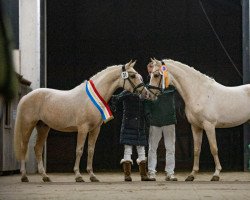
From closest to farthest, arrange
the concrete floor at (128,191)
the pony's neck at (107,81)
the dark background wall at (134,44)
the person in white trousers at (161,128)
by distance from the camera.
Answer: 1. the concrete floor at (128,191)
2. the pony's neck at (107,81)
3. the person in white trousers at (161,128)
4. the dark background wall at (134,44)

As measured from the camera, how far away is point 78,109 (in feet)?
27.5

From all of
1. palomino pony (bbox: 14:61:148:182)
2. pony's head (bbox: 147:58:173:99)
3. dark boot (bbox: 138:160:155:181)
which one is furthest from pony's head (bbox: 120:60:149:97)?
dark boot (bbox: 138:160:155:181)

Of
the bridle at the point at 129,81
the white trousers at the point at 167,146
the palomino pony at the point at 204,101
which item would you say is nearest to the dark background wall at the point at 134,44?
the palomino pony at the point at 204,101

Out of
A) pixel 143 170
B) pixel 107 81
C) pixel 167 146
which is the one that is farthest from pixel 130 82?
pixel 143 170

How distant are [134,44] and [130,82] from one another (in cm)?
580

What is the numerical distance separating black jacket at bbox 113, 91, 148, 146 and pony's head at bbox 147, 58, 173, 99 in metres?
0.24

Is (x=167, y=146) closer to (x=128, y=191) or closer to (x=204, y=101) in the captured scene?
(x=204, y=101)

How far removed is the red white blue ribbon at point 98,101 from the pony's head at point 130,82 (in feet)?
1.20

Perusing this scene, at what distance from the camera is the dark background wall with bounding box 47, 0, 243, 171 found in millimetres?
13688

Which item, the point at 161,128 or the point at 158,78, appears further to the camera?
the point at 161,128

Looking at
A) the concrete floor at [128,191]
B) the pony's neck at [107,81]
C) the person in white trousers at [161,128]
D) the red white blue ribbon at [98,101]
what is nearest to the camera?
the concrete floor at [128,191]

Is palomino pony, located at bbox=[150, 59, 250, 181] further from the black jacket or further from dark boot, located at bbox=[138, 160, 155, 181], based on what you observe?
dark boot, located at bbox=[138, 160, 155, 181]

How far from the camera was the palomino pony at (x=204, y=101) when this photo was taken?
8.34 m

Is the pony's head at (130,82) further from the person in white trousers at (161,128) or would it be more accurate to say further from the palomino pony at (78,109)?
the person in white trousers at (161,128)
